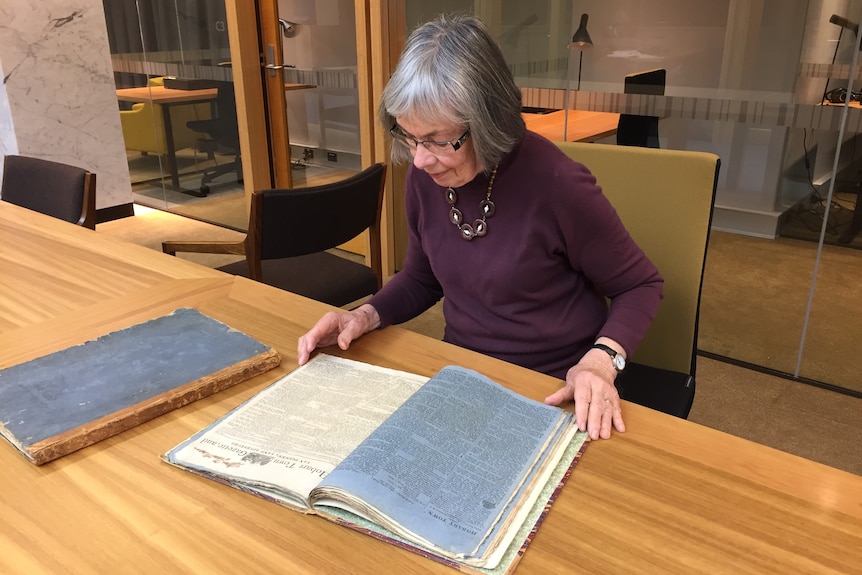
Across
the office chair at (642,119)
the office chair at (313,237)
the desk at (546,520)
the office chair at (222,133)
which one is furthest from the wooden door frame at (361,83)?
the desk at (546,520)

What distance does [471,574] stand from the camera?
0.68 meters

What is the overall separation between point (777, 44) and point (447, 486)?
7.08 feet

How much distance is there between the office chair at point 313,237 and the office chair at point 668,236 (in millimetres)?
870

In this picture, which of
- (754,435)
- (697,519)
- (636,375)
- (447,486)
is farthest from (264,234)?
(754,435)

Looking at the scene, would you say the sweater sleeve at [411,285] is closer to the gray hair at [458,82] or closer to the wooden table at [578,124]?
the gray hair at [458,82]

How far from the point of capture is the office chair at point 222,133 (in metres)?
4.21

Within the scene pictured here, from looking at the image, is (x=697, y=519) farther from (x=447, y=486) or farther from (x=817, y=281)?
(x=817, y=281)

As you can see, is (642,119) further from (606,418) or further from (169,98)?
(169,98)

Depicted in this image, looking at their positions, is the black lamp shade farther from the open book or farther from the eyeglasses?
the open book

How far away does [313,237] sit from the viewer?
2078 millimetres

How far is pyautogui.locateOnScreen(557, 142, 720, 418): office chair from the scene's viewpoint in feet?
4.42

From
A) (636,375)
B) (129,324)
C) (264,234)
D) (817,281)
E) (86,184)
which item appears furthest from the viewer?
(817,281)

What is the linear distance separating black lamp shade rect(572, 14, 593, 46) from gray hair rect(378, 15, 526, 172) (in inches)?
67.6

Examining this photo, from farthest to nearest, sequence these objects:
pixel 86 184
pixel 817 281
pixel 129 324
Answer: pixel 817 281 → pixel 86 184 → pixel 129 324
